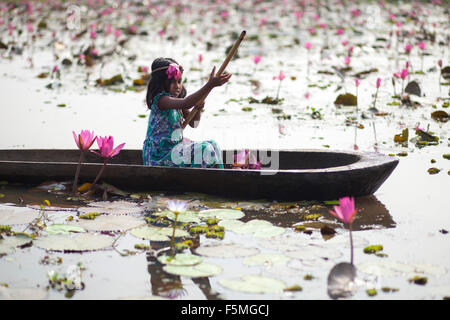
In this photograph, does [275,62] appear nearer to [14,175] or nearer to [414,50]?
A: [414,50]

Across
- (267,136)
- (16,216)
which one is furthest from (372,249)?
(267,136)

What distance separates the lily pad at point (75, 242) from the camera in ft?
12.1

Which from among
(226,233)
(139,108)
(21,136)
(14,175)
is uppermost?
(139,108)

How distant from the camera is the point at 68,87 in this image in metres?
9.32

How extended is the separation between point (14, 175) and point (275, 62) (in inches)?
278

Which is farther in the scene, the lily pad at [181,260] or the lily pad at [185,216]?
the lily pad at [185,216]

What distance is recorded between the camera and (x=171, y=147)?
5074 millimetres

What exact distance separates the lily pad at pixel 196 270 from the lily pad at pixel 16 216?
1261mm

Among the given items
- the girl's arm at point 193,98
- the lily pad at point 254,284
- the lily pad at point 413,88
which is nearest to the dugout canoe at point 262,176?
the girl's arm at point 193,98

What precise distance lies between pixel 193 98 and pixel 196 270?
1.69m

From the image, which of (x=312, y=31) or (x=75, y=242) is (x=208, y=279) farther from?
(x=312, y=31)

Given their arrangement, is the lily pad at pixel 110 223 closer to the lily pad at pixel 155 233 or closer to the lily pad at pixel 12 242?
the lily pad at pixel 155 233

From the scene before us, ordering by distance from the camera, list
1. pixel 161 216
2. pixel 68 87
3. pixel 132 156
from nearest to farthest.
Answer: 1. pixel 161 216
2. pixel 132 156
3. pixel 68 87

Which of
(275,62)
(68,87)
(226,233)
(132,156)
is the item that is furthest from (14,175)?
(275,62)
